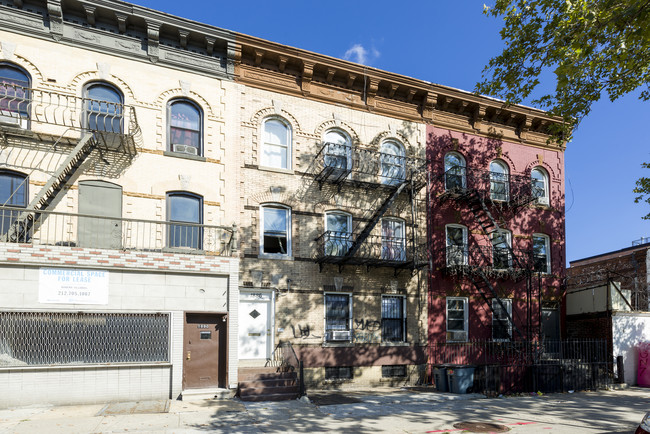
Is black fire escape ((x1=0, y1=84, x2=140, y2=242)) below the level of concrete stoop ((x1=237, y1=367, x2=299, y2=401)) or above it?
above

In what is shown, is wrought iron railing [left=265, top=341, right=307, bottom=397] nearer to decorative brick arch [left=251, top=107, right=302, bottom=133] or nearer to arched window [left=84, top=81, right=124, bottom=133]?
decorative brick arch [left=251, top=107, right=302, bottom=133]

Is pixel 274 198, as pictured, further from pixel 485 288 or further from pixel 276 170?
pixel 485 288

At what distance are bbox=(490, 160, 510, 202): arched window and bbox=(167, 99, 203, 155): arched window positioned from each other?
458 inches

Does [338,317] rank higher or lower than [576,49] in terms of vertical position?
lower

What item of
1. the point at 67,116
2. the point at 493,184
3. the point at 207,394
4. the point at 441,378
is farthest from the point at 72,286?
the point at 493,184

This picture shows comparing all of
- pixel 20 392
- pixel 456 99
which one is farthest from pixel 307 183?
pixel 20 392

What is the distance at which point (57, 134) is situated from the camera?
13.8 m

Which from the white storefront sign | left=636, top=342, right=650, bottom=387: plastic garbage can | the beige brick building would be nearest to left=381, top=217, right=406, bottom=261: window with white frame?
the beige brick building

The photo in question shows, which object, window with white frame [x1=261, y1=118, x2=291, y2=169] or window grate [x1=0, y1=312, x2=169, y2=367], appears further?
window with white frame [x1=261, y1=118, x2=291, y2=169]

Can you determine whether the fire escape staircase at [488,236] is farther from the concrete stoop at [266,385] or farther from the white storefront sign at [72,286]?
the white storefront sign at [72,286]

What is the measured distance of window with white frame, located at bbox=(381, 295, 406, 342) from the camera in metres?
17.8

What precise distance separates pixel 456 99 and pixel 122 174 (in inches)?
516

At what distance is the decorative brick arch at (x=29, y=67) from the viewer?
13.8m

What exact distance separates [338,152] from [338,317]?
5.92 meters
